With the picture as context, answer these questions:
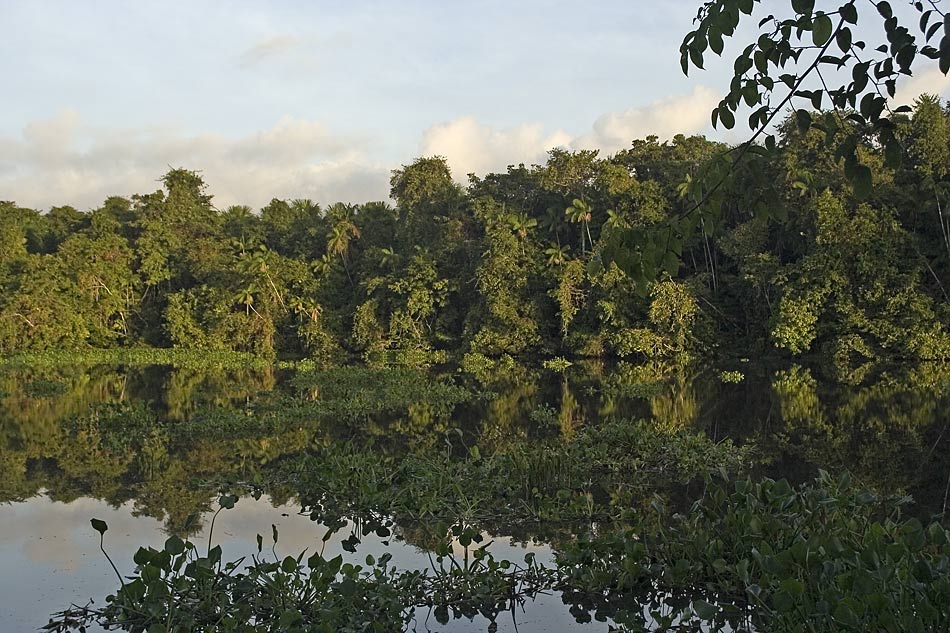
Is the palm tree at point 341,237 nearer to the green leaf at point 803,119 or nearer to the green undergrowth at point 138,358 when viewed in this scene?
the green undergrowth at point 138,358

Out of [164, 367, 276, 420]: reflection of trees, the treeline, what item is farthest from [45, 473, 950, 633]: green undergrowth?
the treeline

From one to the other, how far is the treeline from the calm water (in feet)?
13.6

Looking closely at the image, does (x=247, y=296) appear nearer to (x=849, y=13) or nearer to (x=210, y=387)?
(x=210, y=387)

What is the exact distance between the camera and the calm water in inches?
258

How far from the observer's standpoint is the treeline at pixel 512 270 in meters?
25.1

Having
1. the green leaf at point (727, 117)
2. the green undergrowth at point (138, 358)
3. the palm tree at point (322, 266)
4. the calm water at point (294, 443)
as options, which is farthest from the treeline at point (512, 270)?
the green leaf at point (727, 117)

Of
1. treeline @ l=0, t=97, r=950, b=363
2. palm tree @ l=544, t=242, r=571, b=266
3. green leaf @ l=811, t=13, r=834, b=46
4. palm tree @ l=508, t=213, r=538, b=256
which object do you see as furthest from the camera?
palm tree @ l=508, t=213, r=538, b=256

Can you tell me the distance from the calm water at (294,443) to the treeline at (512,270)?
13.6ft

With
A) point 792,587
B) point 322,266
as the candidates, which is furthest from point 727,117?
point 322,266

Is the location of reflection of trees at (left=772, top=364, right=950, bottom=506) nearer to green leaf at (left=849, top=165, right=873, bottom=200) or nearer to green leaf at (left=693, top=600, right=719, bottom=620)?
green leaf at (left=693, top=600, right=719, bottom=620)

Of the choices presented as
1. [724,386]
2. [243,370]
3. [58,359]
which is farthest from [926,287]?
[58,359]

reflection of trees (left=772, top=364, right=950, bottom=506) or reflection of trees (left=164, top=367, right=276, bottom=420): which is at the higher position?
reflection of trees (left=164, top=367, right=276, bottom=420)

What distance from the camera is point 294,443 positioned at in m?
11.5

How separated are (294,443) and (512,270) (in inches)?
751
